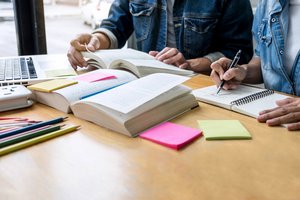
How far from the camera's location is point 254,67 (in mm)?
1190

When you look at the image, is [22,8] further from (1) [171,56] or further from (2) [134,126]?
(2) [134,126]

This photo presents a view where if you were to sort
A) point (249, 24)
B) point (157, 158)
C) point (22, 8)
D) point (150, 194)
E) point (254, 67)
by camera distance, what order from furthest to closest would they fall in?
point (22, 8) → point (249, 24) → point (254, 67) → point (157, 158) → point (150, 194)

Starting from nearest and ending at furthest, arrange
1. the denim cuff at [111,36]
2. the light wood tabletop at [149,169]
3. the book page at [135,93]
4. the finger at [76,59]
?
1. the light wood tabletop at [149,169]
2. the book page at [135,93]
3. the finger at [76,59]
4. the denim cuff at [111,36]

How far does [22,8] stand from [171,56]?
0.95 m

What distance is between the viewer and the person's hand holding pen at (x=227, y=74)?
3.16ft

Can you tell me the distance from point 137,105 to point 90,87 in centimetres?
20

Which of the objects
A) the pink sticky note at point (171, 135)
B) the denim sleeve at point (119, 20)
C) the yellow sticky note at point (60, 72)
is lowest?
the pink sticky note at point (171, 135)

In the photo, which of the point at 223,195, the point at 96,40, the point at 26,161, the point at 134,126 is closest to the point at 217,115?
the point at 134,126

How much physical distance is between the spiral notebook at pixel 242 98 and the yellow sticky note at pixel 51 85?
356 millimetres

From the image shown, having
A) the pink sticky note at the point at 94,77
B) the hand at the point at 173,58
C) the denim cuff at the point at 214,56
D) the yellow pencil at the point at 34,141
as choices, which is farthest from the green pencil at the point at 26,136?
the denim cuff at the point at 214,56

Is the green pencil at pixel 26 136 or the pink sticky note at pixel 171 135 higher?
the green pencil at pixel 26 136

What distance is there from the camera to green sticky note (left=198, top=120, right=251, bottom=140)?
715mm

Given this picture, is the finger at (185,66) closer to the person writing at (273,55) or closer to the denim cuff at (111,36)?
the person writing at (273,55)

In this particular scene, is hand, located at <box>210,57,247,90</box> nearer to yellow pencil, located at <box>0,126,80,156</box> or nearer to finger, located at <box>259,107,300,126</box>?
finger, located at <box>259,107,300,126</box>
